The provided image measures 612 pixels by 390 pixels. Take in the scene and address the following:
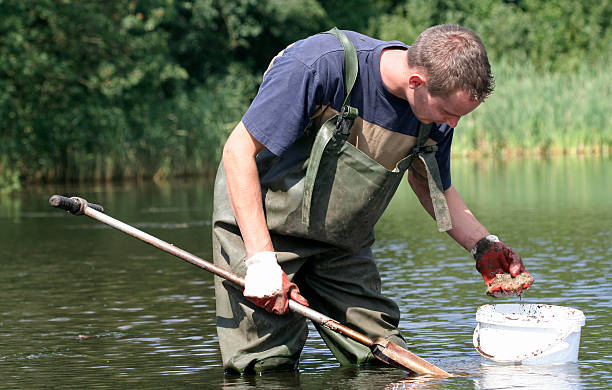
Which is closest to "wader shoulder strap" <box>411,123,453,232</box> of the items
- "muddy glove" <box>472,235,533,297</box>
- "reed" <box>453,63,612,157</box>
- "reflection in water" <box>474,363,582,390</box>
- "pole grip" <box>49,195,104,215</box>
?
"muddy glove" <box>472,235,533,297</box>

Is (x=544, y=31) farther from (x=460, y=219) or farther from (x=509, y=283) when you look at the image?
(x=509, y=283)

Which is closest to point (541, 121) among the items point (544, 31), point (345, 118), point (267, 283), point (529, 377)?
point (544, 31)

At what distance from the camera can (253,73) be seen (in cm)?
4122

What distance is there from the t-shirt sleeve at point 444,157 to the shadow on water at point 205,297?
2.90ft

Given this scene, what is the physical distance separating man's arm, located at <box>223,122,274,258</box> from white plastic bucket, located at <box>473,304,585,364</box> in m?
1.20

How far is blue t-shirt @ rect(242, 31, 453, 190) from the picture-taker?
4.48m

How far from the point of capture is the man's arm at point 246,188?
14.9ft

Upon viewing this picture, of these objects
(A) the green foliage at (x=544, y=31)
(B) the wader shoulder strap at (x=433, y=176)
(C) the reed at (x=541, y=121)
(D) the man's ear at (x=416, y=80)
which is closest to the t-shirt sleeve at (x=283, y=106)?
(D) the man's ear at (x=416, y=80)

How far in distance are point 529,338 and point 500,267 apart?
0.36m

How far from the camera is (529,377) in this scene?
5137mm

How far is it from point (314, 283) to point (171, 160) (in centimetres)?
2228

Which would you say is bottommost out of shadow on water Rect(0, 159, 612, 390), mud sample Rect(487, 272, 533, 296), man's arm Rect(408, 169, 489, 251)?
shadow on water Rect(0, 159, 612, 390)

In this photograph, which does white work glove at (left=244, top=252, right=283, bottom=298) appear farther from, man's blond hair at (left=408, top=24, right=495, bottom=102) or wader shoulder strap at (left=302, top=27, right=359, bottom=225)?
man's blond hair at (left=408, top=24, right=495, bottom=102)

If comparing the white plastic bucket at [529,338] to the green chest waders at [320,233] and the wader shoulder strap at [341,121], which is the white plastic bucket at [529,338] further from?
the wader shoulder strap at [341,121]
